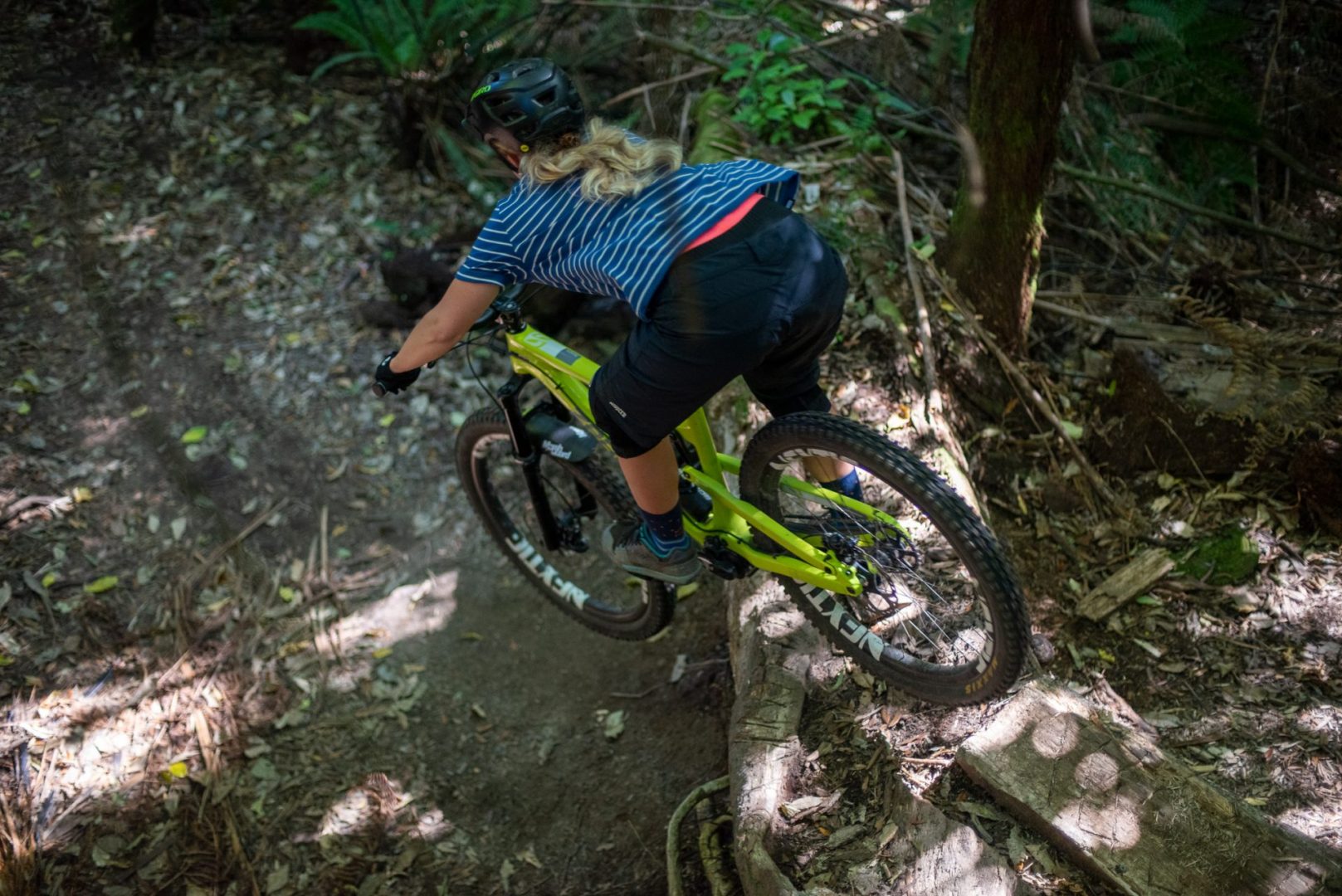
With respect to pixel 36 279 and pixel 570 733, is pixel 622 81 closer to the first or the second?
pixel 36 279

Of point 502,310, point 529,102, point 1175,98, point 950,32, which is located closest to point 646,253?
point 529,102

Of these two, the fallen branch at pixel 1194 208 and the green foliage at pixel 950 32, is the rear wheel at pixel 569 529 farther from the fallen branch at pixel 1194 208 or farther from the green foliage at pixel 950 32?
the fallen branch at pixel 1194 208

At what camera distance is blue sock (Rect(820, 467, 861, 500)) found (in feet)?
9.68

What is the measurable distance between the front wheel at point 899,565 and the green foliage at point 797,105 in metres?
2.59

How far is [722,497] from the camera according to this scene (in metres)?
3.13

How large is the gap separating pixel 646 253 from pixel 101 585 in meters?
3.49

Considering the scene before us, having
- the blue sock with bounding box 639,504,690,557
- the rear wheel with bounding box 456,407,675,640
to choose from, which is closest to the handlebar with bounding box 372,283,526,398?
the rear wheel with bounding box 456,407,675,640

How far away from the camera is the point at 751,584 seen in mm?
3539

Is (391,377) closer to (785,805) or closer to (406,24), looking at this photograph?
(785,805)

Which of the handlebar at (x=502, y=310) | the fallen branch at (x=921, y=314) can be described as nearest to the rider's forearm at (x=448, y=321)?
the handlebar at (x=502, y=310)

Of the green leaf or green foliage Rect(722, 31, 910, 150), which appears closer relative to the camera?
the green leaf

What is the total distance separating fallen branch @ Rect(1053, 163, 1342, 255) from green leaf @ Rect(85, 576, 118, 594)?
5.24 meters

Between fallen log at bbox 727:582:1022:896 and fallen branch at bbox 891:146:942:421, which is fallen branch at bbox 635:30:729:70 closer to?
fallen branch at bbox 891:146:942:421

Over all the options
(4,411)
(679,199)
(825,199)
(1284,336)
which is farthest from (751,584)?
(4,411)
